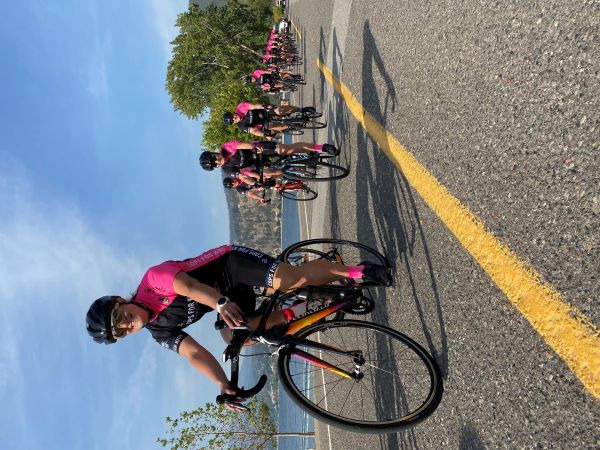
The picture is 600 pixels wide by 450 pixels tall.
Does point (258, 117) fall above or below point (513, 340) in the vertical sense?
above

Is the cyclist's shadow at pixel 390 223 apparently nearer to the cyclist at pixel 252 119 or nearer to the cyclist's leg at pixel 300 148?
the cyclist's leg at pixel 300 148

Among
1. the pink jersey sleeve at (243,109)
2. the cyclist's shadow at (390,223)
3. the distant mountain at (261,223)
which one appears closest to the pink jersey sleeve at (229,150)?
the pink jersey sleeve at (243,109)

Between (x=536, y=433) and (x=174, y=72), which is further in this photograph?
(x=174, y=72)

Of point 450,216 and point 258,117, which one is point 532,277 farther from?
point 258,117

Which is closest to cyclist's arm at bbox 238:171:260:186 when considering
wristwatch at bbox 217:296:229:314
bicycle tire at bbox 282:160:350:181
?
bicycle tire at bbox 282:160:350:181

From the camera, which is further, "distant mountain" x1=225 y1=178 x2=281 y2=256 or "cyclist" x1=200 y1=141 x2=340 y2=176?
"distant mountain" x1=225 y1=178 x2=281 y2=256

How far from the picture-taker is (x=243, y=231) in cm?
3919

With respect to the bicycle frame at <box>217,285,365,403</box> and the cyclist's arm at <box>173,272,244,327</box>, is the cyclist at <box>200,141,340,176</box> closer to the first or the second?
the bicycle frame at <box>217,285,365,403</box>

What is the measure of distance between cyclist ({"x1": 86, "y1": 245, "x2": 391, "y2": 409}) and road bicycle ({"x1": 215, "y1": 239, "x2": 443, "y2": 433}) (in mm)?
191

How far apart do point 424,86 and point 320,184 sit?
6.46m

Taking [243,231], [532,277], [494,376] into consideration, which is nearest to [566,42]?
[532,277]

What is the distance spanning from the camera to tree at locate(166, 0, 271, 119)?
37.3m

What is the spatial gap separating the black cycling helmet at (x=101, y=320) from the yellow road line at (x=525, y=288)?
10.8 ft

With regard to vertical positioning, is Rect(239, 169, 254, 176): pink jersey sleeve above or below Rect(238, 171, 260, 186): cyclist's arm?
above
